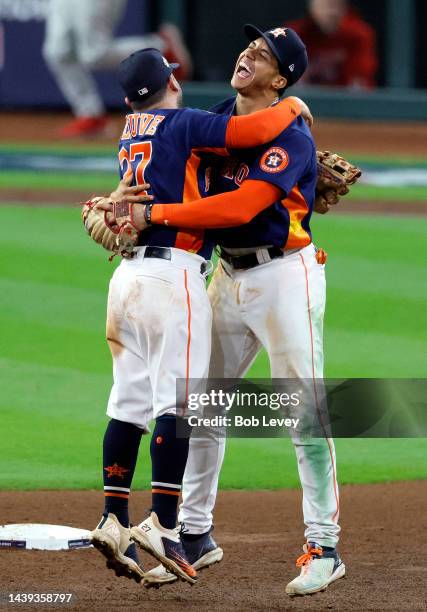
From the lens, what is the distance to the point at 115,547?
489cm

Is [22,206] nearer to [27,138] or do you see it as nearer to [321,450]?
[27,138]

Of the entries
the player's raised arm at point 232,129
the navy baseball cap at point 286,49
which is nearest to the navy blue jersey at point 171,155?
the player's raised arm at point 232,129

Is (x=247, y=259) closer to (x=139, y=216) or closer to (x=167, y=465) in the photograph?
(x=139, y=216)

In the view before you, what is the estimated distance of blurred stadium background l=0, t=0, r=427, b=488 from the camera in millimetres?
7473

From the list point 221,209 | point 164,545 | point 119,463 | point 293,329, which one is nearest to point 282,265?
point 293,329

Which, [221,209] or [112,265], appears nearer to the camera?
[221,209]

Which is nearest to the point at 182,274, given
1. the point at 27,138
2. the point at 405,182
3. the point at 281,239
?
the point at 281,239

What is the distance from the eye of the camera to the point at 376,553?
573 centimetres

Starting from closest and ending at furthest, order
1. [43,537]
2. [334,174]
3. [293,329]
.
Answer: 1. [293,329]
2. [334,174]
3. [43,537]

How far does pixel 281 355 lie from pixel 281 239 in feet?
1.46

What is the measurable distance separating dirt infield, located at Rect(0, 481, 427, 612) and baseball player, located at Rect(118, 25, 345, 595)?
128 mm

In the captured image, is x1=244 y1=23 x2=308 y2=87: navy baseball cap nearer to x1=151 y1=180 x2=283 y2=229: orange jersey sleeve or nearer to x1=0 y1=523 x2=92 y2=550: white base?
x1=151 y1=180 x2=283 y2=229: orange jersey sleeve

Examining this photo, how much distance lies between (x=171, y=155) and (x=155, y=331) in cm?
66

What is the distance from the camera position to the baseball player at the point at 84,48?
61.1 feet
